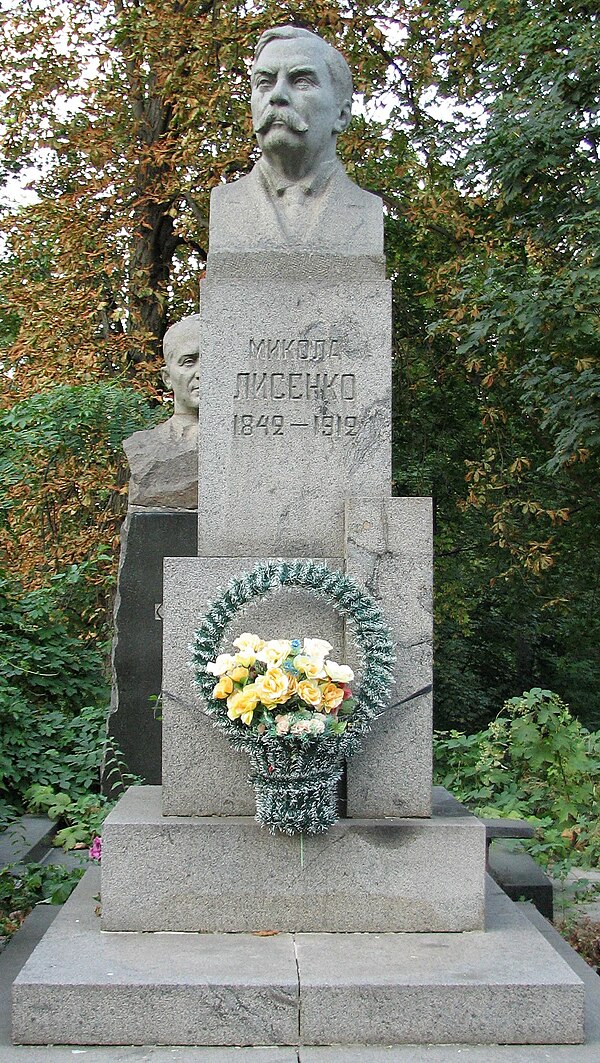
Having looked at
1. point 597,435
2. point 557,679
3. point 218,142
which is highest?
point 218,142

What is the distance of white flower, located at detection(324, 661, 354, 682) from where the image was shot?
4.18 meters

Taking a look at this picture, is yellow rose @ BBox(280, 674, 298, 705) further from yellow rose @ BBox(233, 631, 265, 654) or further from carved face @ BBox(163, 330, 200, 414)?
carved face @ BBox(163, 330, 200, 414)

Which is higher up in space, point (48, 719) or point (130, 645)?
point (130, 645)

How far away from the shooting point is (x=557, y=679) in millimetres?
17641

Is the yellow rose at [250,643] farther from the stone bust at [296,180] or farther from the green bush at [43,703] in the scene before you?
the green bush at [43,703]

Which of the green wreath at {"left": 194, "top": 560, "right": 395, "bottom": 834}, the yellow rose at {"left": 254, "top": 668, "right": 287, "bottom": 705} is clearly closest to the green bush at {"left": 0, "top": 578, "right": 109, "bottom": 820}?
the green wreath at {"left": 194, "top": 560, "right": 395, "bottom": 834}

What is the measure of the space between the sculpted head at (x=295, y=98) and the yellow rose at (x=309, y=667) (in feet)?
7.08

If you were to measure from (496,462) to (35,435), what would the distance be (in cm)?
480

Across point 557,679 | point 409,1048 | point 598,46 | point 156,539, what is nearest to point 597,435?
point 598,46

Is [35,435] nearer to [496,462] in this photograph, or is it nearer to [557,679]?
[496,462]

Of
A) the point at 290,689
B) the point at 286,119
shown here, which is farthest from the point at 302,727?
the point at 286,119

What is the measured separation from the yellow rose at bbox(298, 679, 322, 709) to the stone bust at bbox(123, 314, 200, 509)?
14.0ft

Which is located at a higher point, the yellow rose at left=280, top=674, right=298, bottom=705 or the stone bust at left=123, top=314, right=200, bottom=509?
the stone bust at left=123, top=314, right=200, bottom=509

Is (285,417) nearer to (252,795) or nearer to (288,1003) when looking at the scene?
(252,795)
